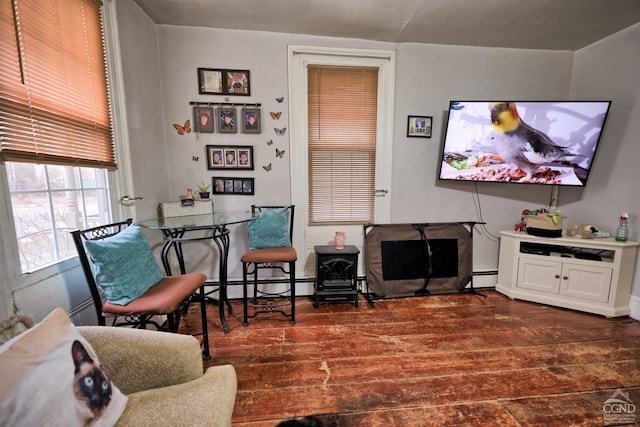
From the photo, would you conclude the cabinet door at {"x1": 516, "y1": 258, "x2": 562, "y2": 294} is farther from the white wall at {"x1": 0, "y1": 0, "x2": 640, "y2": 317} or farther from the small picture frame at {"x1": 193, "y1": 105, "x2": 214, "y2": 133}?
the small picture frame at {"x1": 193, "y1": 105, "x2": 214, "y2": 133}

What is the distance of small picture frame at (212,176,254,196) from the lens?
2615 millimetres

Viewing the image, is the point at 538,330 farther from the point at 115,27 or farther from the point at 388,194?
the point at 115,27

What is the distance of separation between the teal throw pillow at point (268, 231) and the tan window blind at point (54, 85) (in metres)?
1.16

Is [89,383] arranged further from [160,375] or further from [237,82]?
[237,82]

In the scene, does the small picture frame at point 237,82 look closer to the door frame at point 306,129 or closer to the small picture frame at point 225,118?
the small picture frame at point 225,118

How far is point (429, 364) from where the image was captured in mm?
1798

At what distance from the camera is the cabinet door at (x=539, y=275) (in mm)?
2580

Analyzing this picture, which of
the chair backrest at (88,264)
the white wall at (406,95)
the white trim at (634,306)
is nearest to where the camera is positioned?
the chair backrest at (88,264)

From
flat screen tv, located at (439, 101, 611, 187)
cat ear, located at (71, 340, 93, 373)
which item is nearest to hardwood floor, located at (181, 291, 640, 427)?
cat ear, located at (71, 340, 93, 373)

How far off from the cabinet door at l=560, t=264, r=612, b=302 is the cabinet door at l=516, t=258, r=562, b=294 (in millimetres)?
52

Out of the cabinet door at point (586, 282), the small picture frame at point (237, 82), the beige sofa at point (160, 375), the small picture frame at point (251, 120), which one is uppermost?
the small picture frame at point (237, 82)

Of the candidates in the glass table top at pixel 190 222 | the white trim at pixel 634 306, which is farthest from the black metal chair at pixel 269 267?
the white trim at pixel 634 306

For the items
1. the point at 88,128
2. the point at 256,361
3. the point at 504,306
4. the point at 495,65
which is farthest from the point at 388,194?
the point at 88,128

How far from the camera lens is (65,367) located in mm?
791
